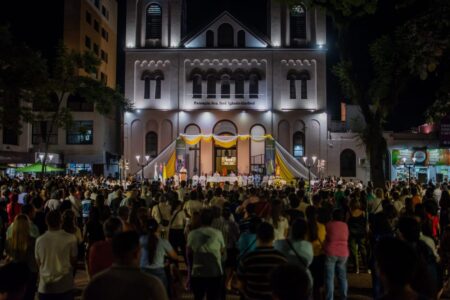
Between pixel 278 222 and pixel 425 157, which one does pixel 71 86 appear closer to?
pixel 278 222

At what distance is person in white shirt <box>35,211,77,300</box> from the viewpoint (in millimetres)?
5543

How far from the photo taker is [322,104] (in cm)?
4094

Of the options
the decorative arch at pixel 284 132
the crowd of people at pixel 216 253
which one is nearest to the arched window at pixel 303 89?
the decorative arch at pixel 284 132

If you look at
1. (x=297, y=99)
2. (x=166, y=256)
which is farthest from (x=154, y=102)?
(x=166, y=256)

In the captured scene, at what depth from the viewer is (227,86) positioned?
41531 millimetres

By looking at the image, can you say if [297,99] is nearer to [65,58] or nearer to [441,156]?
[441,156]

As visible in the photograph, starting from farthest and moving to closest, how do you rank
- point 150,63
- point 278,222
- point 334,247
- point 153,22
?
point 153,22
point 150,63
point 278,222
point 334,247

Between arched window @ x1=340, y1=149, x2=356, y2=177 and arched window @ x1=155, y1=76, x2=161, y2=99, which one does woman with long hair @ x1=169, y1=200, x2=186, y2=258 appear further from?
arched window @ x1=340, y1=149, x2=356, y2=177

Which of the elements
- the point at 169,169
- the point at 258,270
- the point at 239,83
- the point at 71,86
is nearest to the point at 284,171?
the point at 169,169

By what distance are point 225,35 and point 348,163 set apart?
52.9ft

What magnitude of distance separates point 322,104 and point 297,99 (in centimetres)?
224

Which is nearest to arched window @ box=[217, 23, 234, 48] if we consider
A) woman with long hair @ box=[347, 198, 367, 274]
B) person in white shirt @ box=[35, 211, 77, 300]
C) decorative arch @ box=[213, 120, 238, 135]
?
decorative arch @ box=[213, 120, 238, 135]

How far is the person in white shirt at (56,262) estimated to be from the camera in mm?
5543

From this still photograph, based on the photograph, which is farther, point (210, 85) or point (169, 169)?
point (210, 85)
